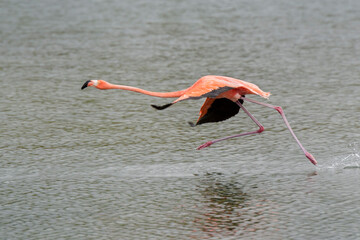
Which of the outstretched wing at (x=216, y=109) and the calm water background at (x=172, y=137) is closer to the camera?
the calm water background at (x=172, y=137)

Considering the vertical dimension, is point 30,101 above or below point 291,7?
above

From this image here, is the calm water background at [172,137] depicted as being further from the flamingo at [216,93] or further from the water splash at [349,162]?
the flamingo at [216,93]

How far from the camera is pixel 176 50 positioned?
15203 mm

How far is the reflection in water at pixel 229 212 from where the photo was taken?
237 inches

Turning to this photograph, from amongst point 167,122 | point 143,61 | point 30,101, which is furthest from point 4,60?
point 167,122

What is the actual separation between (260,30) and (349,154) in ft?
31.1

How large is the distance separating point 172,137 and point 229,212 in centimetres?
278

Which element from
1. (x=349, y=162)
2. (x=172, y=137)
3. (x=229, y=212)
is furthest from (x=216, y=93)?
(x=172, y=137)

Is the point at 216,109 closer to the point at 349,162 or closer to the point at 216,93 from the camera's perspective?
the point at 216,93

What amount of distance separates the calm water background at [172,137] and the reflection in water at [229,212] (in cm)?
2

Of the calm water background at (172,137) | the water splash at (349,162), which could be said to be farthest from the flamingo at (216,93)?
the calm water background at (172,137)

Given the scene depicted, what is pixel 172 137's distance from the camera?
913 centimetres

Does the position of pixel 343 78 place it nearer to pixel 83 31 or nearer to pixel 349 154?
pixel 349 154

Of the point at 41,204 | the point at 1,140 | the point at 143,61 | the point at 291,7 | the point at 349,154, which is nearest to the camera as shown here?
the point at 41,204
